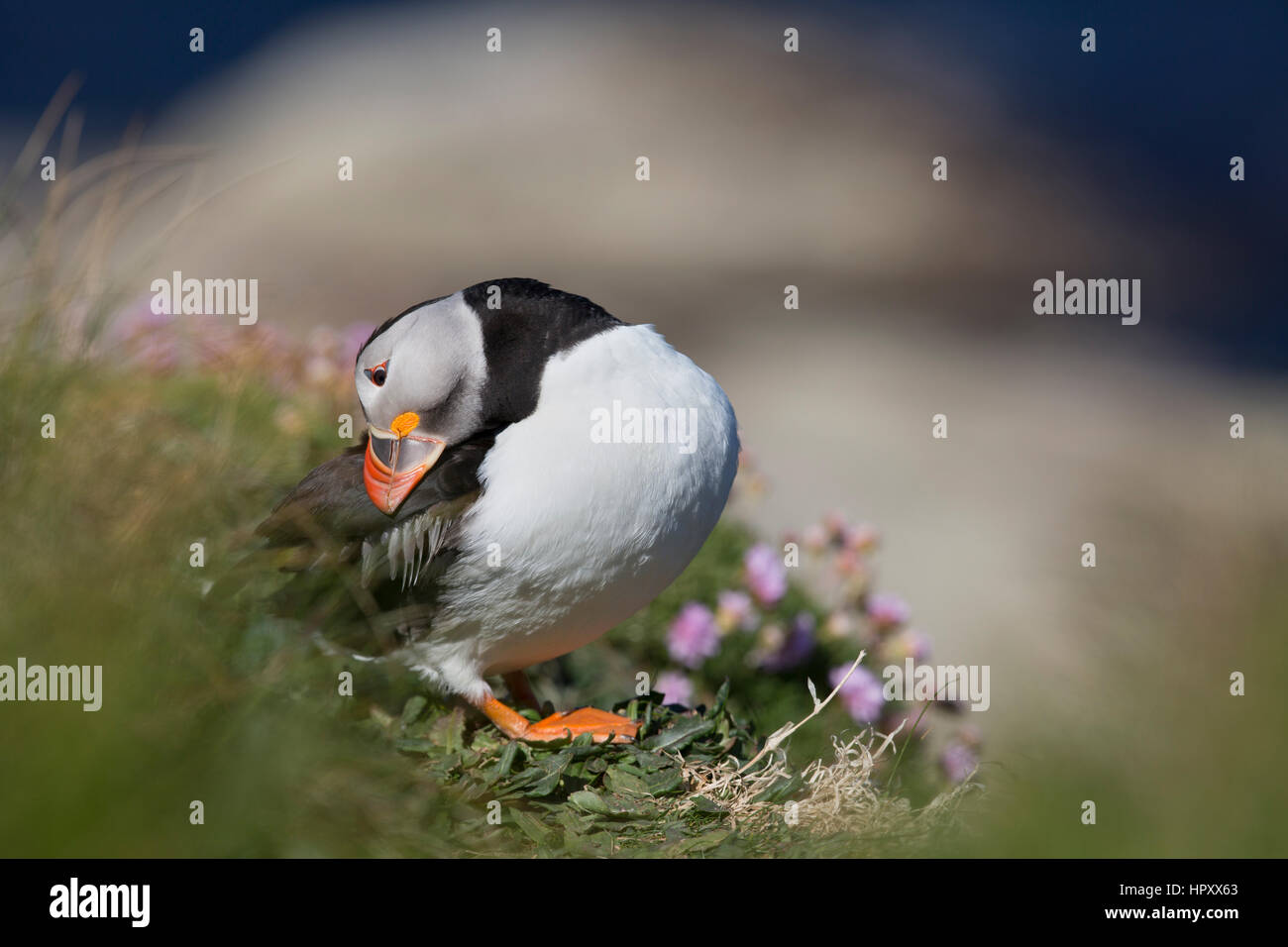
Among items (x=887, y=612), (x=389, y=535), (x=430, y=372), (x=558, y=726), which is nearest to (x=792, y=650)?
(x=887, y=612)

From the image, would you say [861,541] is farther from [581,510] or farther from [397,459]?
[397,459]

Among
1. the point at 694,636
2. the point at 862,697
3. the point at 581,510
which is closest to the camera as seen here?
the point at 581,510

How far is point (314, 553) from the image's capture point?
434cm

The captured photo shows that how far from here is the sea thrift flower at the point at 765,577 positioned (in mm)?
6652

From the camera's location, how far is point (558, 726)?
479cm

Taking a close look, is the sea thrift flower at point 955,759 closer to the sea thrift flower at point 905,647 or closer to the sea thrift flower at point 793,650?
the sea thrift flower at point 905,647

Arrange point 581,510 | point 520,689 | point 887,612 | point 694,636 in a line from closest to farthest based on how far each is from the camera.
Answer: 1. point 581,510
2. point 520,689
3. point 694,636
4. point 887,612

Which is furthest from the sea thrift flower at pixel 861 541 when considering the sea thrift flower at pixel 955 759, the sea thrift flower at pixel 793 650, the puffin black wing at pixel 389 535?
the puffin black wing at pixel 389 535

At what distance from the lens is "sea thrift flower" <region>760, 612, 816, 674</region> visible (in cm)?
676

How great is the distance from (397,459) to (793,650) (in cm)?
299

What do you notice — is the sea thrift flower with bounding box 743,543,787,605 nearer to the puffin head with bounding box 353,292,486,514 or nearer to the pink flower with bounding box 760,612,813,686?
the pink flower with bounding box 760,612,813,686

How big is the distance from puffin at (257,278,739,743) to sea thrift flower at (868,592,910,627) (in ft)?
7.30

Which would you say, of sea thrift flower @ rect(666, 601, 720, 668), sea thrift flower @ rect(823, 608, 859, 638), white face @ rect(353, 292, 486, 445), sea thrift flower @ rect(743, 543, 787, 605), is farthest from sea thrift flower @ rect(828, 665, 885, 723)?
white face @ rect(353, 292, 486, 445)
